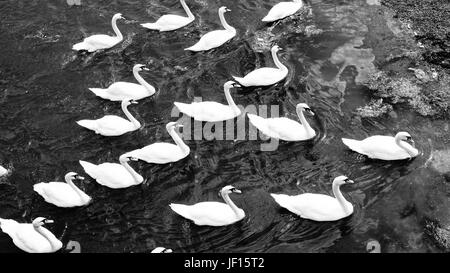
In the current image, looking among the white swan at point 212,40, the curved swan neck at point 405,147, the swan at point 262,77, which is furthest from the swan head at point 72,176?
the curved swan neck at point 405,147

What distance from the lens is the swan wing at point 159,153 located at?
47.4 feet

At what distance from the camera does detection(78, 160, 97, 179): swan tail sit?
14.1m

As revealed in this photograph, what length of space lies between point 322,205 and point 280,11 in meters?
7.84

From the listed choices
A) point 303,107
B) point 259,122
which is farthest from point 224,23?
point 303,107

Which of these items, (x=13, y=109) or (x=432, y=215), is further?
(x=13, y=109)

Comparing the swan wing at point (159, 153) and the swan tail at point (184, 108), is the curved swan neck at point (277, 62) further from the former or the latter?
the swan wing at point (159, 153)

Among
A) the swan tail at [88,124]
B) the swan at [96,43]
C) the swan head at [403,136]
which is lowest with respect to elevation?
the swan tail at [88,124]

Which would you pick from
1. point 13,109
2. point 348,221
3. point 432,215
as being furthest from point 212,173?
point 13,109

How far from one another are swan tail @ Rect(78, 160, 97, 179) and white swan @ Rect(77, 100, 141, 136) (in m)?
1.21

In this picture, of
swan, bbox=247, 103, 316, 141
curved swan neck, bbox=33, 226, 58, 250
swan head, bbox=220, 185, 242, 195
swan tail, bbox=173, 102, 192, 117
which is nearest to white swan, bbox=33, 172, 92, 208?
curved swan neck, bbox=33, 226, 58, 250

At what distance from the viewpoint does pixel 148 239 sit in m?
12.8

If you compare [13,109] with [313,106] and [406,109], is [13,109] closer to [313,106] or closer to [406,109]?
[313,106]

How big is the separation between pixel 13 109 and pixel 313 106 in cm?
757

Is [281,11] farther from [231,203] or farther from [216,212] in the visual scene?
[216,212]
